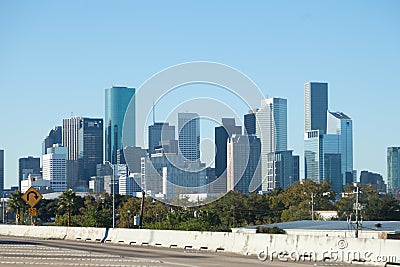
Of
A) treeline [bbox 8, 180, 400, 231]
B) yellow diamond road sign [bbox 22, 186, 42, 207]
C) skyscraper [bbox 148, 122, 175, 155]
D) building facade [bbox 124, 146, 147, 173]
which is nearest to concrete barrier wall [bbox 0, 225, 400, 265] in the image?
yellow diamond road sign [bbox 22, 186, 42, 207]

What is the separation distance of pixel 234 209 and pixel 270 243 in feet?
290

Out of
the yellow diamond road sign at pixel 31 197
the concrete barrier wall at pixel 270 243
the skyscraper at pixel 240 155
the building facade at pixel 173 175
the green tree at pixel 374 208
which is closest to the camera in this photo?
the concrete barrier wall at pixel 270 243

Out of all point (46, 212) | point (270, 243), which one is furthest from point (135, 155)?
point (270, 243)

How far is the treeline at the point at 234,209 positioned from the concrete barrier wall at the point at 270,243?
5617 centimetres

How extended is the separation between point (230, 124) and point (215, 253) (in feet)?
159

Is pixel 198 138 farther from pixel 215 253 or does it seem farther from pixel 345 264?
pixel 345 264

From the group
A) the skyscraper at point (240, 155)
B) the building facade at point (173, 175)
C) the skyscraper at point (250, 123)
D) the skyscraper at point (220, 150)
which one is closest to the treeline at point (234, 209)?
the building facade at point (173, 175)

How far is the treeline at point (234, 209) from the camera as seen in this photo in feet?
370

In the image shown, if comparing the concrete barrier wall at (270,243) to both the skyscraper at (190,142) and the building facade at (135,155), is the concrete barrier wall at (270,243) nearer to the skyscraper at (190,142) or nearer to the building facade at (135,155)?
the skyscraper at (190,142)

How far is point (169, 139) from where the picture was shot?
8881cm

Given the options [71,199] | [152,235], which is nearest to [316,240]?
[152,235]

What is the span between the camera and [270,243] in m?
33.9

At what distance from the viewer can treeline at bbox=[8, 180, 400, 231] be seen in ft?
370

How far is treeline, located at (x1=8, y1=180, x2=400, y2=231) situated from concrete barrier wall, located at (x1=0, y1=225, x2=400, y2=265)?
56.2 metres
